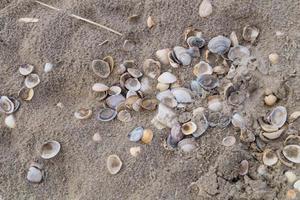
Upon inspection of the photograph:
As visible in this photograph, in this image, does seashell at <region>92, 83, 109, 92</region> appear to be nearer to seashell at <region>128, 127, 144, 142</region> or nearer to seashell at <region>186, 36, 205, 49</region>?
seashell at <region>128, 127, 144, 142</region>

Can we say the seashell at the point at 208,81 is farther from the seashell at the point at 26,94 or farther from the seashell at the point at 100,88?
the seashell at the point at 26,94

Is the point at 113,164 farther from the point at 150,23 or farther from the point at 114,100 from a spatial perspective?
the point at 150,23

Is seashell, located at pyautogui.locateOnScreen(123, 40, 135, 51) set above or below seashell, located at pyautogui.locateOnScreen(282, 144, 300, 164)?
above

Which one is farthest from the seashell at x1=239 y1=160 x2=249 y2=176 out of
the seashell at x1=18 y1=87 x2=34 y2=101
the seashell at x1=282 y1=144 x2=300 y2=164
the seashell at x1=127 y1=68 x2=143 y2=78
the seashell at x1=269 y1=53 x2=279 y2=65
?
the seashell at x1=18 y1=87 x2=34 y2=101

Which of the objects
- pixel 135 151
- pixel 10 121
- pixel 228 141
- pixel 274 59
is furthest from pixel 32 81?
pixel 274 59

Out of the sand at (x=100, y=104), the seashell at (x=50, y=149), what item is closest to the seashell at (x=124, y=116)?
the sand at (x=100, y=104)

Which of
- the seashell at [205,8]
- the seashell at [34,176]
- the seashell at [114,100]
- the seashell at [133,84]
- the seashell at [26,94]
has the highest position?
the seashell at [205,8]
